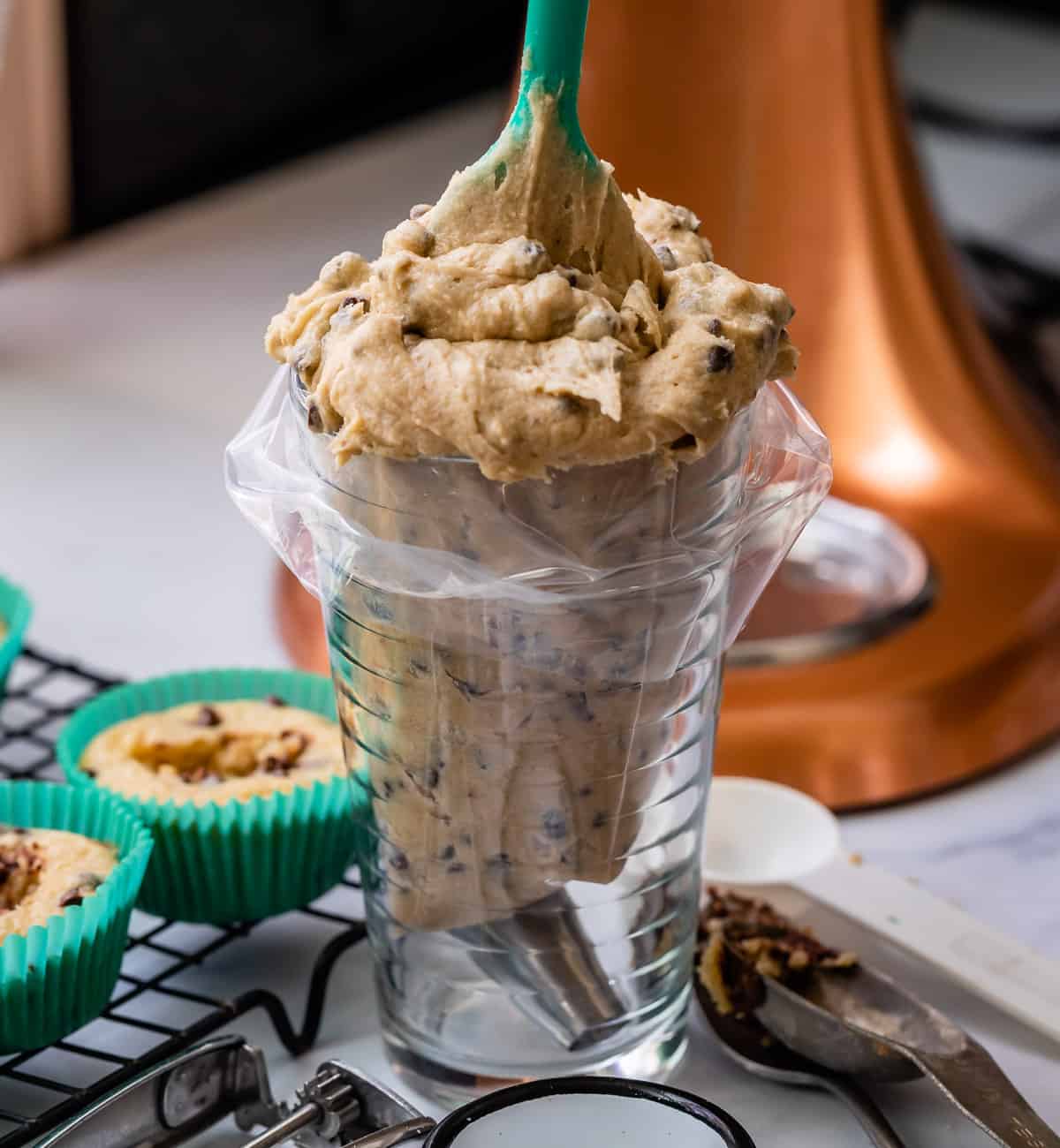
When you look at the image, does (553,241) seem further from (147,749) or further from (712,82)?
(712,82)

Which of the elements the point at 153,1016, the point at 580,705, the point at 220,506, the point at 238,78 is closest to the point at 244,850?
the point at 153,1016

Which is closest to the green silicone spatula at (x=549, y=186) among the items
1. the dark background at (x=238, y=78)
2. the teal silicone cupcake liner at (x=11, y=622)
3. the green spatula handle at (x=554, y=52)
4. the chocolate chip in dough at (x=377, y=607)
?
the green spatula handle at (x=554, y=52)

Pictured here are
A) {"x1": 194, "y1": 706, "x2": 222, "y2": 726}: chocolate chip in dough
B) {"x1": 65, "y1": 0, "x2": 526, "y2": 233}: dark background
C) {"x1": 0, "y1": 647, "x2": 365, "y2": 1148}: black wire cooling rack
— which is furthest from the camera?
{"x1": 65, "y1": 0, "x2": 526, "y2": 233}: dark background

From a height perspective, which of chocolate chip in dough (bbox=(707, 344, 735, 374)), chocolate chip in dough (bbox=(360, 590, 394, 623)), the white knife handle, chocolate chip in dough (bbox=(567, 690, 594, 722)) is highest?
Result: chocolate chip in dough (bbox=(707, 344, 735, 374))

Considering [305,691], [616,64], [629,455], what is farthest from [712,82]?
[629,455]

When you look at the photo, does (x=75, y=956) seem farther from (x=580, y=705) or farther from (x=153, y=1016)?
(x=580, y=705)

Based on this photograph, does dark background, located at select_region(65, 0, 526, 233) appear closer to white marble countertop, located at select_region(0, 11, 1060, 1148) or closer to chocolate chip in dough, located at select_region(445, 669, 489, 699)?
white marble countertop, located at select_region(0, 11, 1060, 1148)

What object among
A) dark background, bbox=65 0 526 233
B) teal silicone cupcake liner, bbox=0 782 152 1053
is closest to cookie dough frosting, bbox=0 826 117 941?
teal silicone cupcake liner, bbox=0 782 152 1053
